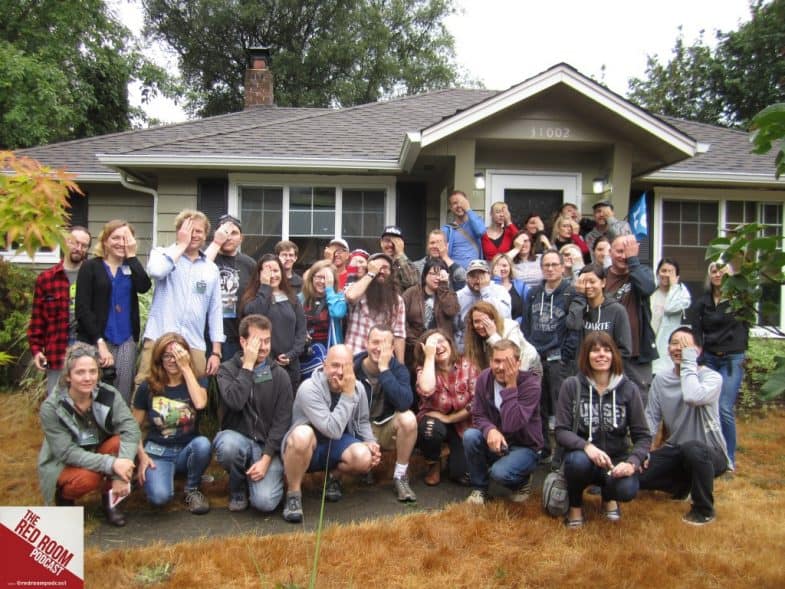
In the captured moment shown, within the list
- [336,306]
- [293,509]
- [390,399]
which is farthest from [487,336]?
[293,509]

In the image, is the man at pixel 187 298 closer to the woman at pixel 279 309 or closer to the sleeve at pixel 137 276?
the sleeve at pixel 137 276

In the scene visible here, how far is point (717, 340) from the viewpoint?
5.59 m

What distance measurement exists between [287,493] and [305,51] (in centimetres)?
2370

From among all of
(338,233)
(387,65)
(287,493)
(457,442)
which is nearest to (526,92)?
(338,233)

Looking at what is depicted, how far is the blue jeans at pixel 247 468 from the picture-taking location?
176 inches

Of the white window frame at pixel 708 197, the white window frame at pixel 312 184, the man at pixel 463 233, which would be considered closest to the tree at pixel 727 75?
the white window frame at pixel 708 197

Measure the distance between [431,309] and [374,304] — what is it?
56 centimetres

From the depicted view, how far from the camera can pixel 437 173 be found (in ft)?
28.9

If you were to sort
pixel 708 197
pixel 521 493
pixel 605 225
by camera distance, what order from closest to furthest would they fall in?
pixel 521 493, pixel 605 225, pixel 708 197

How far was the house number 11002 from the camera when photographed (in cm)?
778

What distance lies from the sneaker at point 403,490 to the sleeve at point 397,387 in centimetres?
54

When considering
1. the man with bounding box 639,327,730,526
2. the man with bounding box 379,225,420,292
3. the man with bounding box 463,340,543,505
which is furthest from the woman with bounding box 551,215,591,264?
the man with bounding box 463,340,543,505

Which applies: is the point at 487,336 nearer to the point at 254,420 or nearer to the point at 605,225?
the point at 254,420

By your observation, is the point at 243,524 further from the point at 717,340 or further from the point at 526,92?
the point at 526,92
